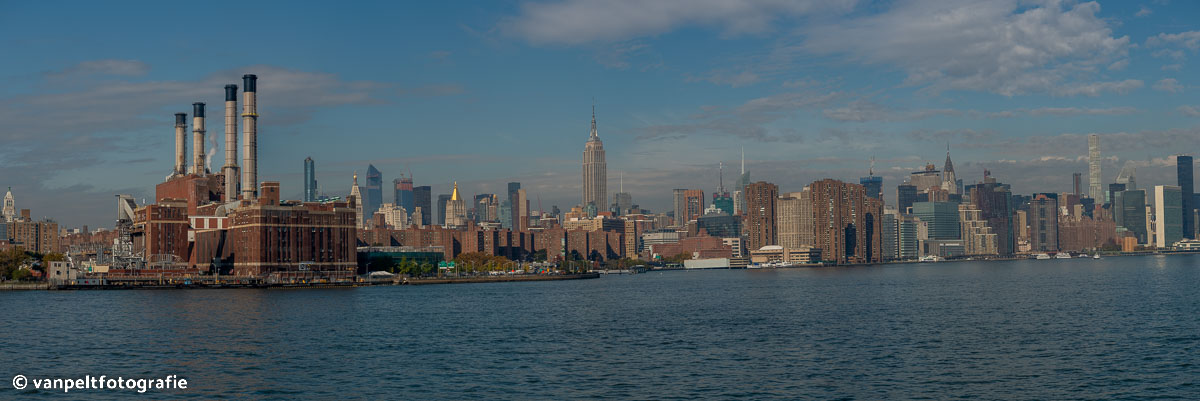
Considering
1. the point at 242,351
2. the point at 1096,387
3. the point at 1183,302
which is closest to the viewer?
the point at 1096,387

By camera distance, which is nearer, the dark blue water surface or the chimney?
the dark blue water surface

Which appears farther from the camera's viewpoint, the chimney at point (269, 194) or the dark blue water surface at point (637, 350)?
the chimney at point (269, 194)

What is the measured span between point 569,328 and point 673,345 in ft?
55.2

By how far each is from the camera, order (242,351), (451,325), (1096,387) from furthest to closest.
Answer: (451,325) < (242,351) < (1096,387)

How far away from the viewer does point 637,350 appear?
6838 centimetres

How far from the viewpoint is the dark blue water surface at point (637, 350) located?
53.0m

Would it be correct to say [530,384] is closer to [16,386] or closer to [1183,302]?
[16,386]

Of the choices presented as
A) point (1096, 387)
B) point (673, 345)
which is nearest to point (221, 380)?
point (673, 345)

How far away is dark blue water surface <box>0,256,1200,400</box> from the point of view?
53.0 metres

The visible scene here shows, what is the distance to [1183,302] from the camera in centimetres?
10956

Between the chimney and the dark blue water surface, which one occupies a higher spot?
→ the chimney

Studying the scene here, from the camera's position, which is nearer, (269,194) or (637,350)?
(637,350)

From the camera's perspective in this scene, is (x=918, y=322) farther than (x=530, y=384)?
Yes

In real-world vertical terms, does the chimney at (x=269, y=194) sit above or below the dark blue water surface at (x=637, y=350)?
above
